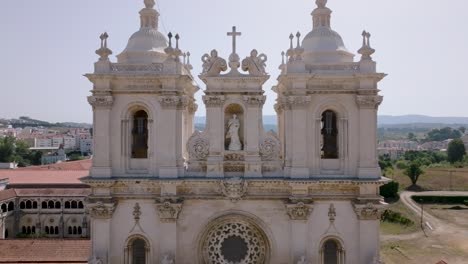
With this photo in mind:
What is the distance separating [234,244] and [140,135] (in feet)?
25.6

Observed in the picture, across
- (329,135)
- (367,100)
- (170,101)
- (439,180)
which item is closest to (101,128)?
(170,101)

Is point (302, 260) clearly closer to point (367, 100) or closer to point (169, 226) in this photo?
point (169, 226)

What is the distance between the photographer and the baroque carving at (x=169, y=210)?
75.0 feet

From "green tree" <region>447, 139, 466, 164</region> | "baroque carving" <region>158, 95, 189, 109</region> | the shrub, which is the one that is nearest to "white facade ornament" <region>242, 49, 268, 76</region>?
"baroque carving" <region>158, 95, 189, 109</region>

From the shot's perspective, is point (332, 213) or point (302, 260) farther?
point (332, 213)

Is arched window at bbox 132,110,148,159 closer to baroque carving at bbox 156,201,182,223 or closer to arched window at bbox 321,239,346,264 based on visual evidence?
baroque carving at bbox 156,201,182,223

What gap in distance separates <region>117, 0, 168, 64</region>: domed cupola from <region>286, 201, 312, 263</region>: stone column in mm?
10725

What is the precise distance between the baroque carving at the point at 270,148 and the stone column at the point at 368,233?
4854 mm

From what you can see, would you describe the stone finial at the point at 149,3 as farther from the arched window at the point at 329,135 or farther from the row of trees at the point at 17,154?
the row of trees at the point at 17,154

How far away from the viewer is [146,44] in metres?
24.4

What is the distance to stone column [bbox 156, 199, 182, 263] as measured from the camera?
75.2 ft

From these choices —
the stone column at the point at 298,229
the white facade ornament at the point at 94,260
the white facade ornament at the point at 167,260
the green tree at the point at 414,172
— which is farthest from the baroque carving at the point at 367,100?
the green tree at the point at 414,172

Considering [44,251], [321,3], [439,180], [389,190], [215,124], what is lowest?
[389,190]

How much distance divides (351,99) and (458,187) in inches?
3323
